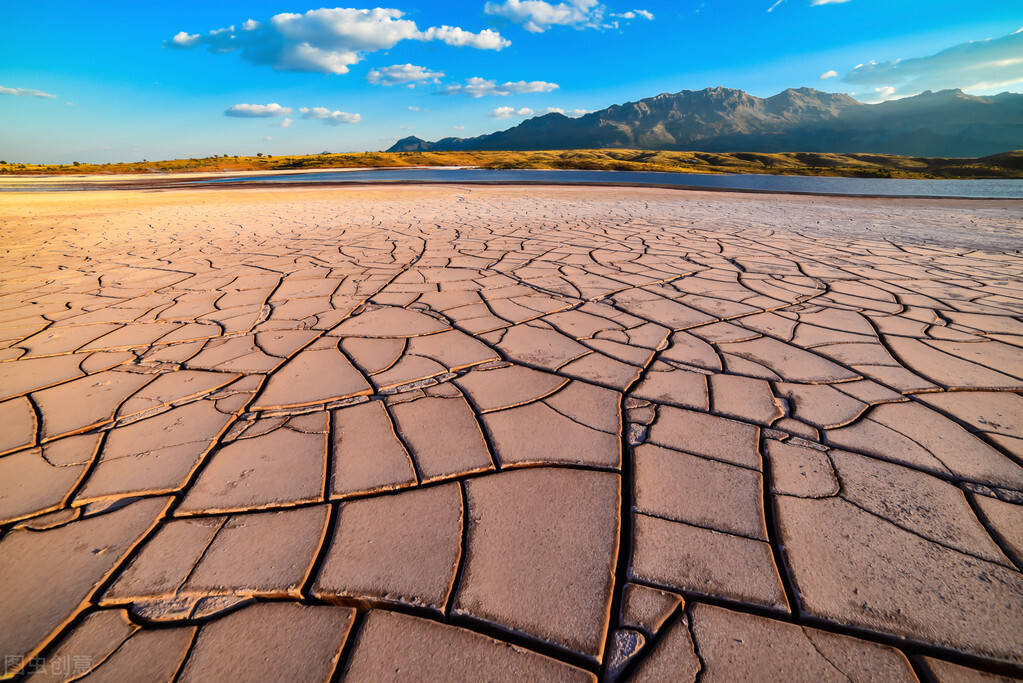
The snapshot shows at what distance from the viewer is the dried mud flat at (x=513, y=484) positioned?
0.76 metres

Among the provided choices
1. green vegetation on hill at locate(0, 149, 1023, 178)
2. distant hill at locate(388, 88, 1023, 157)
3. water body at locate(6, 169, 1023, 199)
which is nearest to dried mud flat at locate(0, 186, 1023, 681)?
water body at locate(6, 169, 1023, 199)

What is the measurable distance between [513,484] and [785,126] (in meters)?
189

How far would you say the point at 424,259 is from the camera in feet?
11.4

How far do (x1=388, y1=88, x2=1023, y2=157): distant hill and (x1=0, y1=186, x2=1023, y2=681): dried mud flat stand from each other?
397ft

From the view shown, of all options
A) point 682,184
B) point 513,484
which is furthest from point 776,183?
point 513,484

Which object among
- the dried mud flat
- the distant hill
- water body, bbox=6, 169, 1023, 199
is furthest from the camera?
the distant hill

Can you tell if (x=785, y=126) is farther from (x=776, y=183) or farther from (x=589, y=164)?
(x=776, y=183)

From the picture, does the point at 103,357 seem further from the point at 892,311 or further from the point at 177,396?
the point at 892,311

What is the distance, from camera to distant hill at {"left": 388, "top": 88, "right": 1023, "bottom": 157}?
9212 cm

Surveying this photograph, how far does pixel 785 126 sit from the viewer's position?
5807 inches

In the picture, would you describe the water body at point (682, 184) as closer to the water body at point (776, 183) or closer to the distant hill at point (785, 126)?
the water body at point (776, 183)

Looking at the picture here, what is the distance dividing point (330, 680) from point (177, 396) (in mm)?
1281

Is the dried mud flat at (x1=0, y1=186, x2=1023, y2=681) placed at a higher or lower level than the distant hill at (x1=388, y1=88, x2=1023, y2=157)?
lower

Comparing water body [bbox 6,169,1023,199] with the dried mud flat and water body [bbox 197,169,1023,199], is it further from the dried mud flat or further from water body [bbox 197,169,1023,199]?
the dried mud flat
